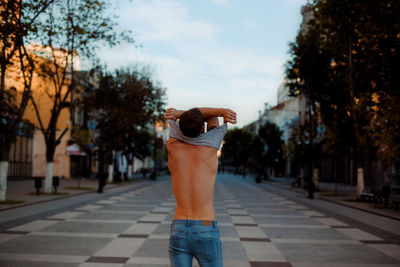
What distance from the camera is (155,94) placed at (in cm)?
3734

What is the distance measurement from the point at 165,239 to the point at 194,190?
19.6 ft

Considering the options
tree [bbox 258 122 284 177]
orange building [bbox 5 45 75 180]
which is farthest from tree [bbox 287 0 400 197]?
tree [bbox 258 122 284 177]

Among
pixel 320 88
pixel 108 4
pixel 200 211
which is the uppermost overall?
pixel 108 4

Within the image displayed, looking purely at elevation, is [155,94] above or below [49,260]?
above

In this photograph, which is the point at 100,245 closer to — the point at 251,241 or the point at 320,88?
the point at 251,241

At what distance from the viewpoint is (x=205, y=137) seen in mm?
2992

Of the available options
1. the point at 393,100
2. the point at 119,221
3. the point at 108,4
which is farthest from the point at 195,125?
the point at 108,4

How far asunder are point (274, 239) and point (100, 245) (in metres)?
3.45

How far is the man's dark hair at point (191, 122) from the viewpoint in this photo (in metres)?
2.88

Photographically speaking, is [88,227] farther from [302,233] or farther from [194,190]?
[194,190]

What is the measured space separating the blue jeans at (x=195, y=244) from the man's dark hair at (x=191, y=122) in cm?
59

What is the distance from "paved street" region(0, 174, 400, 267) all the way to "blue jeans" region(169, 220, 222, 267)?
3648 mm

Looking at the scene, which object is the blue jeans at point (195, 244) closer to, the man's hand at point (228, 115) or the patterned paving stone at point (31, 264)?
the man's hand at point (228, 115)

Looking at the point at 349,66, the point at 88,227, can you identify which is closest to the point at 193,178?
the point at 88,227
